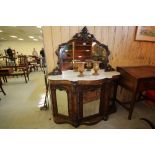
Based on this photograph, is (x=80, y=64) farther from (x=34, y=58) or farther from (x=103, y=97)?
(x=34, y=58)

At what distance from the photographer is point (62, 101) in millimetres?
1812

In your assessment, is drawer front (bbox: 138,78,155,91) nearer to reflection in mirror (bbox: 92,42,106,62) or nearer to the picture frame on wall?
reflection in mirror (bbox: 92,42,106,62)

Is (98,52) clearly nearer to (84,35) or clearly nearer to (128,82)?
(84,35)

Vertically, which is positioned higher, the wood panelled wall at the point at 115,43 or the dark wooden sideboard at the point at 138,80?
the wood panelled wall at the point at 115,43

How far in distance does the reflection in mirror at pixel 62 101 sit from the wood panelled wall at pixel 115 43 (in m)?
0.45

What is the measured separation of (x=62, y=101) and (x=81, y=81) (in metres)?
0.46

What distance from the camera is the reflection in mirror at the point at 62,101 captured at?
174 centimetres

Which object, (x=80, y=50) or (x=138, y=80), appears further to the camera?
(x=80, y=50)

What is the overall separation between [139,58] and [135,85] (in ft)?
2.62

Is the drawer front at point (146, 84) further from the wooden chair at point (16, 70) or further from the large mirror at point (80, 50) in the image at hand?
the wooden chair at point (16, 70)

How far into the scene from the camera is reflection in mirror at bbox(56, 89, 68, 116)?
1.74 metres

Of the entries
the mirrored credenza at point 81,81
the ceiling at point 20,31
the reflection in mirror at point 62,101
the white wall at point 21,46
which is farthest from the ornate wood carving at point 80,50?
the white wall at point 21,46

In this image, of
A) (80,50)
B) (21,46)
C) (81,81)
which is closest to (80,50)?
(80,50)
